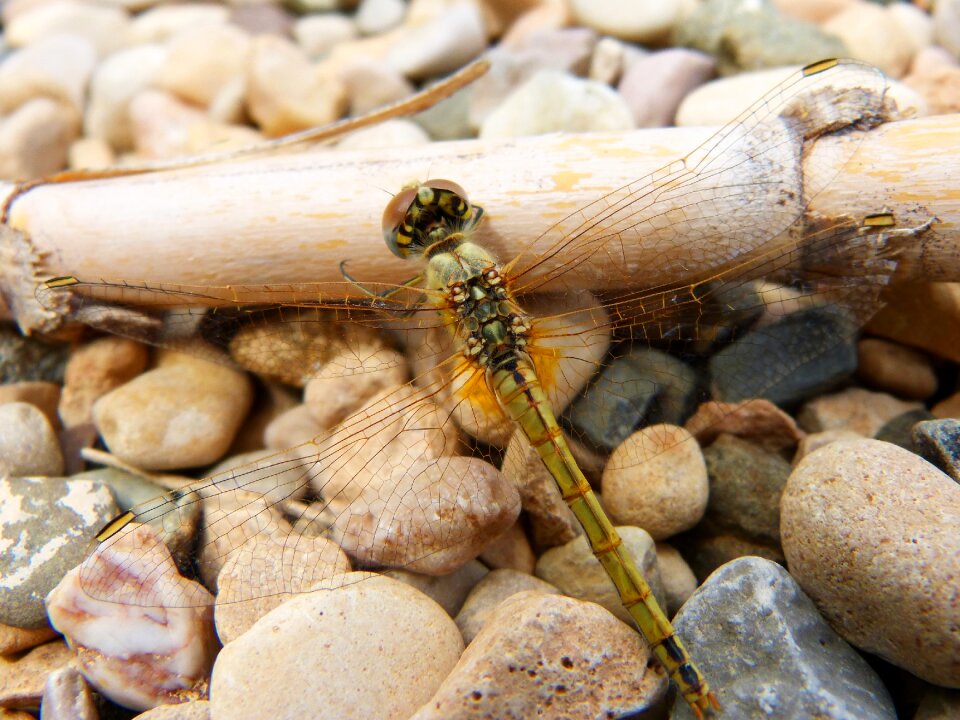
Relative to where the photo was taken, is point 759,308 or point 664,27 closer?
point 759,308

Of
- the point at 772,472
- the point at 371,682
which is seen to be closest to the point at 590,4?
the point at 772,472

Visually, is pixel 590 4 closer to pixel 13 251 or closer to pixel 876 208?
pixel 876 208

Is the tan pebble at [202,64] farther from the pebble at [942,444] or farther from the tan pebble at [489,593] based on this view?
the pebble at [942,444]

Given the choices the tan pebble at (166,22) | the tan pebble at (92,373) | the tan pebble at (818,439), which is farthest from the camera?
the tan pebble at (166,22)

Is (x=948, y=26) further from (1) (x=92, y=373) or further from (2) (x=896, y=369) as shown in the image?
(1) (x=92, y=373)

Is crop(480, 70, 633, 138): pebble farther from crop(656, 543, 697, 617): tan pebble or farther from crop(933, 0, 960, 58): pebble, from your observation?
crop(933, 0, 960, 58): pebble

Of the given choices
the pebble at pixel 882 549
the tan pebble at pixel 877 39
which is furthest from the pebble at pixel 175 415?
the tan pebble at pixel 877 39

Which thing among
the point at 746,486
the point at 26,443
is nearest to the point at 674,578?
the point at 746,486
